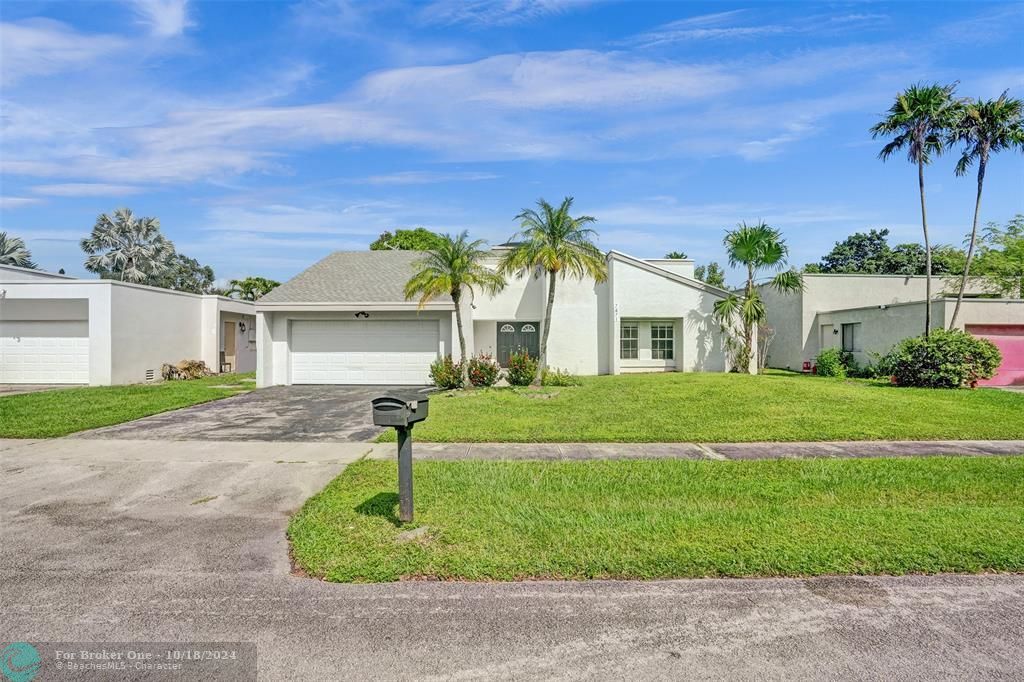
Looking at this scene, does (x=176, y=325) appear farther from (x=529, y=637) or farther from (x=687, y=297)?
(x=529, y=637)

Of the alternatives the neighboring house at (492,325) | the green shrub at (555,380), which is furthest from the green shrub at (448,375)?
the green shrub at (555,380)

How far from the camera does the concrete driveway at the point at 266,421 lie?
9781mm

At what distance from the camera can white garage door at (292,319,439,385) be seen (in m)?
18.2

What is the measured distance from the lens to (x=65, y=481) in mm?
6852

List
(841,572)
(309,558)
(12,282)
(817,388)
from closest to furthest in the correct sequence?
1. (841,572)
2. (309,558)
3. (817,388)
4. (12,282)

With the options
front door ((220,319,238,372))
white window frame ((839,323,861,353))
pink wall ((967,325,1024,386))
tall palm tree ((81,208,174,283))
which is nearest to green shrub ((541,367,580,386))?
white window frame ((839,323,861,353))

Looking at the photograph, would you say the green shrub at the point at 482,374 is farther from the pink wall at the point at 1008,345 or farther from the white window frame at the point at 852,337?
the pink wall at the point at 1008,345

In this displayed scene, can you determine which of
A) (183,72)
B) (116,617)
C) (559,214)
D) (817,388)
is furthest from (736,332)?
(116,617)

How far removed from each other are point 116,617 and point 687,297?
786 inches

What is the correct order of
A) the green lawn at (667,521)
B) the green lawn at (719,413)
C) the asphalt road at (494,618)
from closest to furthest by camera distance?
1. the asphalt road at (494,618)
2. the green lawn at (667,521)
3. the green lawn at (719,413)

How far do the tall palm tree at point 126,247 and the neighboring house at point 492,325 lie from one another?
25011 millimetres

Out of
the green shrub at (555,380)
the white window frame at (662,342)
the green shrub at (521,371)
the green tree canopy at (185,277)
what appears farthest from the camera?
the green tree canopy at (185,277)

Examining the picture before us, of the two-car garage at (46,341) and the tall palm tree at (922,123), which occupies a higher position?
the tall palm tree at (922,123)

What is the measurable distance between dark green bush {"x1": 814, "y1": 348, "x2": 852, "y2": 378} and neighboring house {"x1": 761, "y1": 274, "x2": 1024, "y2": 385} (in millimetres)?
793
